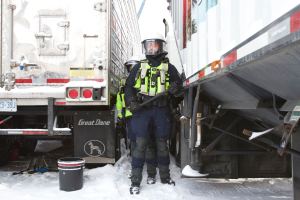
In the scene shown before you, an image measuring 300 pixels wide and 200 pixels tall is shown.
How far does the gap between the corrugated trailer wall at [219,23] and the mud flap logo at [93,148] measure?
71.5 inches

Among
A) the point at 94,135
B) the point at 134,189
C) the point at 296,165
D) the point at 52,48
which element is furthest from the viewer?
the point at 94,135

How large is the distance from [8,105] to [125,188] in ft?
6.03

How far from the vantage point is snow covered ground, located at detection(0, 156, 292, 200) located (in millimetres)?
4410

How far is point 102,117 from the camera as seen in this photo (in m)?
5.48

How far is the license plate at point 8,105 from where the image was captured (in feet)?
16.8

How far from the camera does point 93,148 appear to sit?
5480 mm

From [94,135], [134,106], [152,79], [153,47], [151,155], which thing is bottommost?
[151,155]

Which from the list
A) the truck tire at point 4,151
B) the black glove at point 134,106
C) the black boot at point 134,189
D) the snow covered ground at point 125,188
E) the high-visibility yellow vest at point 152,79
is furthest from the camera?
the truck tire at point 4,151

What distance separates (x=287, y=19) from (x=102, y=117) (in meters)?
4.12

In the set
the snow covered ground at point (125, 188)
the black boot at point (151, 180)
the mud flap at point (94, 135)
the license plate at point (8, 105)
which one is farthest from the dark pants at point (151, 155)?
the license plate at point (8, 105)

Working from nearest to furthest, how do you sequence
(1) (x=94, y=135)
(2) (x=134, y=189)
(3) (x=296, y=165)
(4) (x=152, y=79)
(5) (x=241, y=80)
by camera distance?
(3) (x=296, y=165), (5) (x=241, y=80), (2) (x=134, y=189), (4) (x=152, y=79), (1) (x=94, y=135)

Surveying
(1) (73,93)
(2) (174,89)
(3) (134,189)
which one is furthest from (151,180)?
(1) (73,93)

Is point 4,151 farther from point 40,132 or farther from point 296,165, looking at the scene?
point 296,165

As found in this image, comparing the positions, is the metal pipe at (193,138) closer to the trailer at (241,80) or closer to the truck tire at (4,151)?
the trailer at (241,80)
